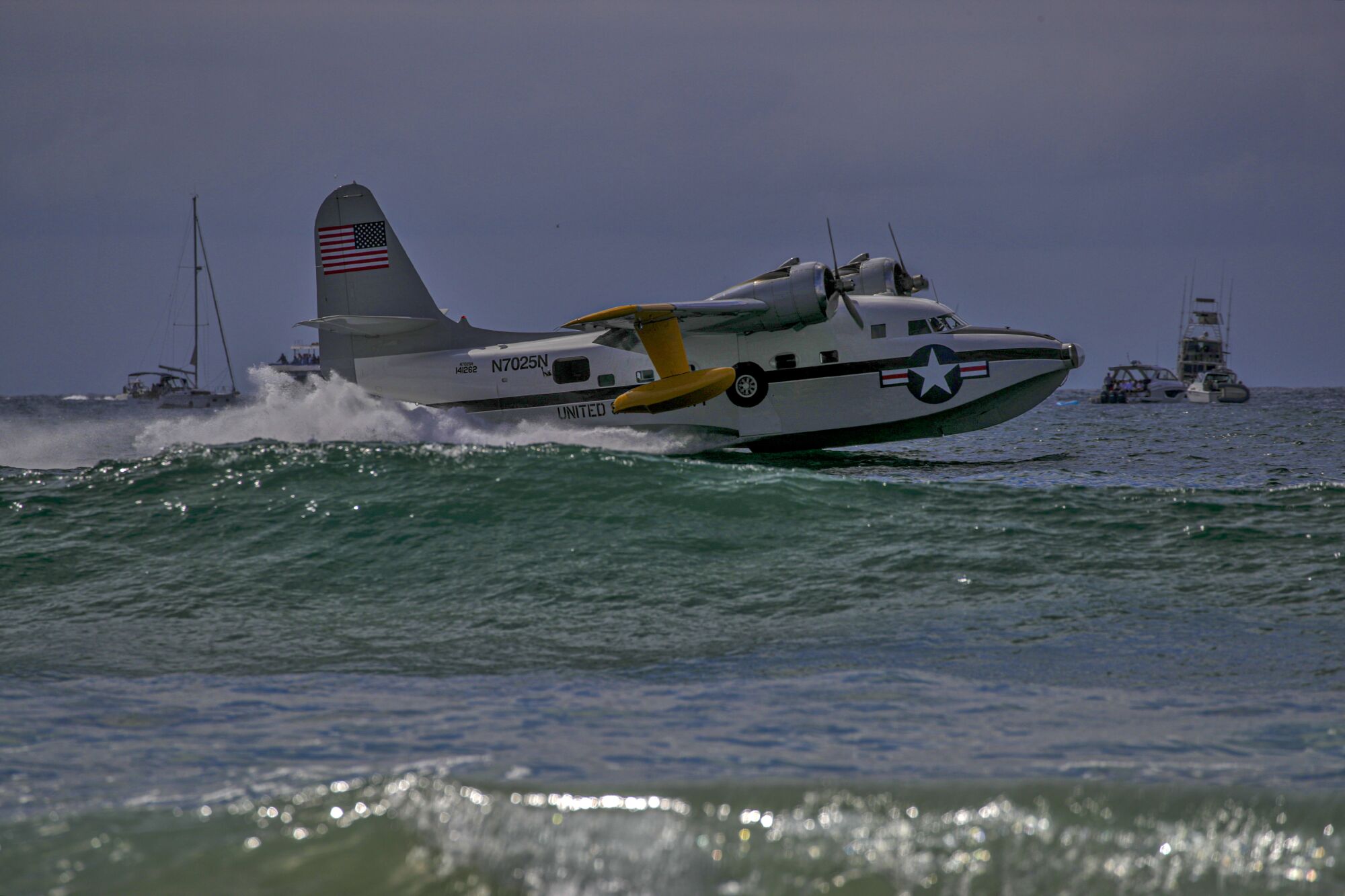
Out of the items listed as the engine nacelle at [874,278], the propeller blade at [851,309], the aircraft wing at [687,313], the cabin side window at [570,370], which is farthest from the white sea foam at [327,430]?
the engine nacelle at [874,278]

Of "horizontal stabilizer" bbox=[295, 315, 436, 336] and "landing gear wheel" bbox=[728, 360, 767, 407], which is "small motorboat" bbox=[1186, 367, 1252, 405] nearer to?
"landing gear wheel" bbox=[728, 360, 767, 407]

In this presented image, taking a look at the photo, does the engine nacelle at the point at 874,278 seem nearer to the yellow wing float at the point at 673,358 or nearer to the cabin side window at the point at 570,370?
the yellow wing float at the point at 673,358

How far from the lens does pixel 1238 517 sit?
9.01 metres

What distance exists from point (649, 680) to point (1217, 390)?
76291 mm

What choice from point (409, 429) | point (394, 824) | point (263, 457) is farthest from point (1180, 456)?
point (394, 824)

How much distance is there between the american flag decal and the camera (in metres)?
20.7

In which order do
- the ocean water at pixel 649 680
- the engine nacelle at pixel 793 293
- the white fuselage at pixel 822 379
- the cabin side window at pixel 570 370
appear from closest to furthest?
the ocean water at pixel 649 680, the engine nacelle at pixel 793 293, the white fuselage at pixel 822 379, the cabin side window at pixel 570 370

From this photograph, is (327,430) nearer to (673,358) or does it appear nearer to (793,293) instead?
(673,358)

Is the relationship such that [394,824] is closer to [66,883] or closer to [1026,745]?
[66,883]

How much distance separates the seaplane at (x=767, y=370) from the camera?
57.8ft

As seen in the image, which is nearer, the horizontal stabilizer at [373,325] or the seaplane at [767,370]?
the seaplane at [767,370]

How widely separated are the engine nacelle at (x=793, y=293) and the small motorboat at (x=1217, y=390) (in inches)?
2447

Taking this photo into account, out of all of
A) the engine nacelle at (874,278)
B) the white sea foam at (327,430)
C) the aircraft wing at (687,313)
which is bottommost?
the white sea foam at (327,430)

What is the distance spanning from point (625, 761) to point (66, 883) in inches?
71.3
